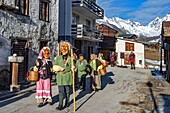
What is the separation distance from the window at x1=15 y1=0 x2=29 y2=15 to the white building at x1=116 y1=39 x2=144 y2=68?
20.3 metres

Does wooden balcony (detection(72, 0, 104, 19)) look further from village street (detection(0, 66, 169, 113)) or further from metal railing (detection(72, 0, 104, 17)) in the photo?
village street (detection(0, 66, 169, 113))

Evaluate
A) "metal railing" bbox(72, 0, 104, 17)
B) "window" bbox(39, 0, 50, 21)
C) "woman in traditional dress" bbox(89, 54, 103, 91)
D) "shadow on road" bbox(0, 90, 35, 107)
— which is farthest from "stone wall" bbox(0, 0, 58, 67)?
"metal railing" bbox(72, 0, 104, 17)

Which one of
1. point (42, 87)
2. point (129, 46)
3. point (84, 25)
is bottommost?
point (42, 87)

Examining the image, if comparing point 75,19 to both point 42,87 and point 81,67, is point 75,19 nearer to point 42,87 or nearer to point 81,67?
point 81,67

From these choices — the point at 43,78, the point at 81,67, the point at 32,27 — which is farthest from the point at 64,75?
the point at 32,27

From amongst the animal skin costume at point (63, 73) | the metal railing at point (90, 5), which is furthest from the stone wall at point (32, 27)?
the metal railing at point (90, 5)

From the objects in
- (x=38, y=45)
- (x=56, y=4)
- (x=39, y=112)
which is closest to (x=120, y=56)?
(x=56, y=4)

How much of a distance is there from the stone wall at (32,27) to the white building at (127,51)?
17.3 metres

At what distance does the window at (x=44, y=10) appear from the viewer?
14.0 meters

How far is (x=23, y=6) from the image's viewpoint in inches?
484

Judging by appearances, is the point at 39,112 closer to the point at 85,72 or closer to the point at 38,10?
the point at 85,72

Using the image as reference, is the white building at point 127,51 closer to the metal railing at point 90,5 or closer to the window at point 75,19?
the metal railing at point 90,5

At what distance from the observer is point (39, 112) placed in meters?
6.66

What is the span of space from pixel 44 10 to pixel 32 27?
2.10 m
